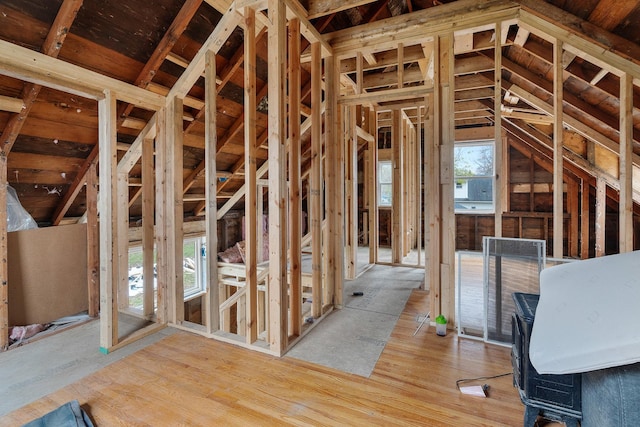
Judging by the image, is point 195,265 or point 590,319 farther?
point 195,265

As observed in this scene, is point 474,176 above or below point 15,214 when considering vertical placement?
above

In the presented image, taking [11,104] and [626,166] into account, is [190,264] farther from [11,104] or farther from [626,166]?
[626,166]

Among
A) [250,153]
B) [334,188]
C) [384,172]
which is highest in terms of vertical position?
[384,172]

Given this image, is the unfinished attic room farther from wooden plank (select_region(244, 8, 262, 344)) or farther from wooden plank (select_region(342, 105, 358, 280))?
wooden plank (select_region(342, 105, 358, 280))

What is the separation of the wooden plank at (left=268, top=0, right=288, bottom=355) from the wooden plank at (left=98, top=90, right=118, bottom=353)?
1278mm

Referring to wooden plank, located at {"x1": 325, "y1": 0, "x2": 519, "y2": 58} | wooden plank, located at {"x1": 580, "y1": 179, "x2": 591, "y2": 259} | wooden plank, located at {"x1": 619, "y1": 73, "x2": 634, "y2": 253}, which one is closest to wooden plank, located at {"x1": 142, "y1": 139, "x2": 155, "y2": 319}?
wooden plank, located at {"x1": 325, "y1": 0, "x2": 519, "y2": 58}

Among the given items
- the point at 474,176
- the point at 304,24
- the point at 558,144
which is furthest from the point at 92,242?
the point at 474,176

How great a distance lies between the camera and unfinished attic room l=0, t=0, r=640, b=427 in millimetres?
1672

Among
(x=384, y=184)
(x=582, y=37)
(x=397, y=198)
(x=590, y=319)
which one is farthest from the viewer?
(x=384, y=184)

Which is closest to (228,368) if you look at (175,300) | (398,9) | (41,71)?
(175,300)

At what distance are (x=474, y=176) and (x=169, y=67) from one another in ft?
21.1

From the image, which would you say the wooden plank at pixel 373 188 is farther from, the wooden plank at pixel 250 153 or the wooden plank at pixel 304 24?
the wooden plank at pixel 250 153

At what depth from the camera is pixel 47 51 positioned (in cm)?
219

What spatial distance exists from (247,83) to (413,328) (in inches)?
103
